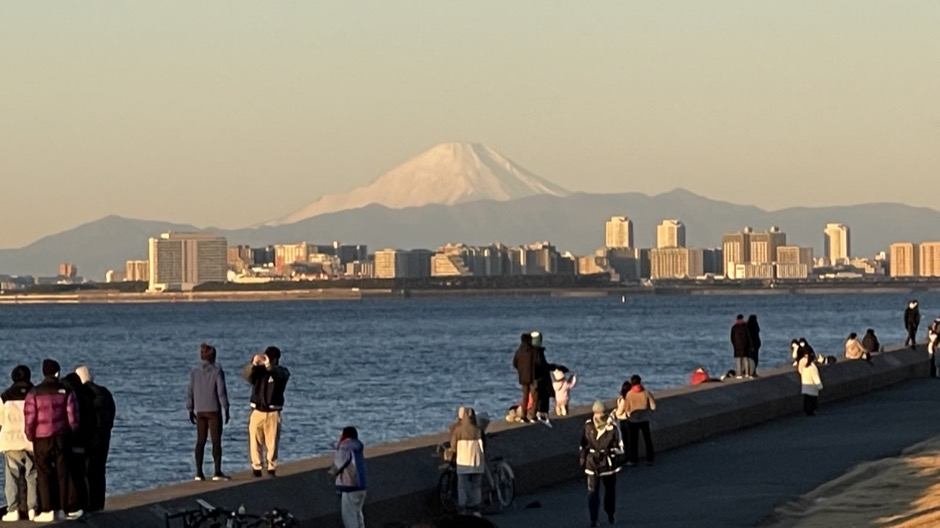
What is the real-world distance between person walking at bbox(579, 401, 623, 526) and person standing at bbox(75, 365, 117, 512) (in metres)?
5.23

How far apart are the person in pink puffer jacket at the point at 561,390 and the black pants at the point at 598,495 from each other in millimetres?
6396

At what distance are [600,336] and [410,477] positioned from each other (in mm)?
111051

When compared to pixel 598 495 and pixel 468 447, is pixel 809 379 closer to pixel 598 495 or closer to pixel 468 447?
pixel 598 495

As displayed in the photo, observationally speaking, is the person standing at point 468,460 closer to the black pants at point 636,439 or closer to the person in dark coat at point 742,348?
the black pants at point 636,439

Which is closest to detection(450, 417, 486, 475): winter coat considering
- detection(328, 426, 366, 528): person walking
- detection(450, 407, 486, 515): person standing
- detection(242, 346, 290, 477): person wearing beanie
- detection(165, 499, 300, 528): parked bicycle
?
detection(450, 407, 486, 515): person standing

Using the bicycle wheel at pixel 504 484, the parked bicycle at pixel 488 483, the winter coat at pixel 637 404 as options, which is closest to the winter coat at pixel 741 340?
the winter coat at pixel 637 404

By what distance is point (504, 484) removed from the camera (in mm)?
20750

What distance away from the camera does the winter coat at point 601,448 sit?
64.2 feet

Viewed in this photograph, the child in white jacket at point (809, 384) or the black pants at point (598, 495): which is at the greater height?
the child in white jacket at point (809, 384)

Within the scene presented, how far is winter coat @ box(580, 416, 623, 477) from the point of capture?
64.2 feet

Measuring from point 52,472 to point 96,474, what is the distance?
59cm

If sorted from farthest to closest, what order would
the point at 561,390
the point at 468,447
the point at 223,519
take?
the point at 561,390 → the point at 468,447 → the point at 223,519

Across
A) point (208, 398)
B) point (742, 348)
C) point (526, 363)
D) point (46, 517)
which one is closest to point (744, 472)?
point (526, 363)

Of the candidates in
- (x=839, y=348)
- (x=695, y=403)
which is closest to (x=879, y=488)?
(x=695, y=403)
